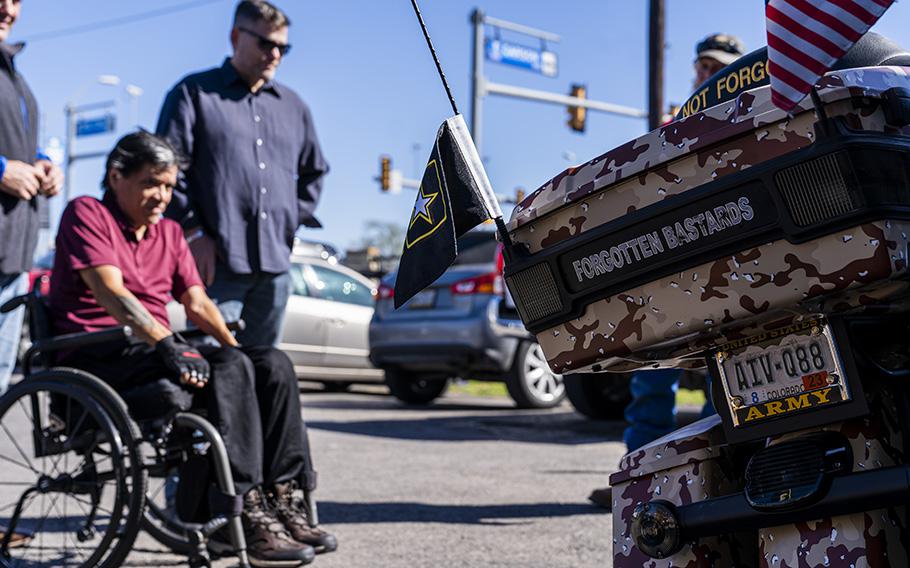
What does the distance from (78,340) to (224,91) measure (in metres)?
1.37

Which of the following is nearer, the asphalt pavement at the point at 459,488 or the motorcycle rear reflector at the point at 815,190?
the motorcycle rear reflector at the point at 815,190

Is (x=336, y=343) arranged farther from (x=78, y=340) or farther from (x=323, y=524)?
(x=78, y=340)

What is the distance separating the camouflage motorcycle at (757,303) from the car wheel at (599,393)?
5.57 meters

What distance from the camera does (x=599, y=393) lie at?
7.79 m

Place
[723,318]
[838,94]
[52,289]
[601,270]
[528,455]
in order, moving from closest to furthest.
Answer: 1. [838,94]
2. [723,318]
3. [601,270]
4. [52,289]
5. [528,455]

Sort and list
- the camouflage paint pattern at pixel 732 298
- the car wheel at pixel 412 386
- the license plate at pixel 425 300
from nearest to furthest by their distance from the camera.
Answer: the camouflage paint pattern at pixel 732 298
the license plate at pixel 425 300
the car wheel at pixel 412 386

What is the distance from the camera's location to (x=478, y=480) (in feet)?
18.9

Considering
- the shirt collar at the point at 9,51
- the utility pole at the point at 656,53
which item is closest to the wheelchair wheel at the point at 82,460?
the shirt collar at the point at 9,51

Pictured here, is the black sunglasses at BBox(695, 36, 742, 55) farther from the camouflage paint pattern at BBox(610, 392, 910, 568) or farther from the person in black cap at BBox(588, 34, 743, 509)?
the camouflage paint pattern at BBox(610, 392, 910, 568)

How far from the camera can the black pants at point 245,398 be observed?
11.8 feet

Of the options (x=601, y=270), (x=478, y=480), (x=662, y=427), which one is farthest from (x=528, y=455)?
(x=601, y=270)

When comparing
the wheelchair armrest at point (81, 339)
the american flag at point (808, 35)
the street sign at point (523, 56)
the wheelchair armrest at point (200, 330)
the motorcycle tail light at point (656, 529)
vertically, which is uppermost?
the street sign at point (523, 56)

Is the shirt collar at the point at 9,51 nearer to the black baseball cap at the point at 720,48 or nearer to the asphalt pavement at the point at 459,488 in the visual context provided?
the asphalt pavement at the point at 459,488

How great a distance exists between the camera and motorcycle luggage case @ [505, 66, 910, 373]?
166 cm
